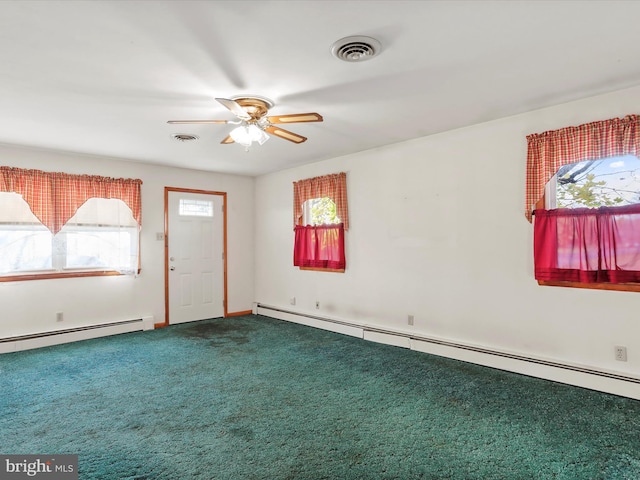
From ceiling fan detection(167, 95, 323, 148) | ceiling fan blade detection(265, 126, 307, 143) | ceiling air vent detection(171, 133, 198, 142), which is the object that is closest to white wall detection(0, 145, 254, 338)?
ceiling air vent detection(171, 133, 198, 142)

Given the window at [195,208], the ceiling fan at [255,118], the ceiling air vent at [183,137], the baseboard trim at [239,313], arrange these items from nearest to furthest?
1. the ceiling fan at [255,118]
2. the ceiling air vent at [183,137]
3. the window at [195,208]
4. the baseboard trim at [239,313]

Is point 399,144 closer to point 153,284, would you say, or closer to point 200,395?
point 200,395

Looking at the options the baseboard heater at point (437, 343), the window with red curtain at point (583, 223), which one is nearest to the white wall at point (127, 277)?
the baseboard heater at point (437, 343)

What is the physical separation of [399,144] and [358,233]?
1.25 metres

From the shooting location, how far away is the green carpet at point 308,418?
209 centimetres

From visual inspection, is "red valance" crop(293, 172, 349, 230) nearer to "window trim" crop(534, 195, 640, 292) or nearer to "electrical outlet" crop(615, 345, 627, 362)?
"window trim" crop(534, 195, 640, 292)

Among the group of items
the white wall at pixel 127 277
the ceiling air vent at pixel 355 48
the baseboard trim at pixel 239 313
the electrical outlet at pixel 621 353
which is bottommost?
the baseboard trim at pixel 239 313

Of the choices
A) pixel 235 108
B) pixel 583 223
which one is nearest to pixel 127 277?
pixel 235 108

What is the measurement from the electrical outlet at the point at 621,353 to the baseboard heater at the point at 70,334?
541 centimetres

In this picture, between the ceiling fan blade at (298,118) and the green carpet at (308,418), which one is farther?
the ceiling fan blade at (298,118)

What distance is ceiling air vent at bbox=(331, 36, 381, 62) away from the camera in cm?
223

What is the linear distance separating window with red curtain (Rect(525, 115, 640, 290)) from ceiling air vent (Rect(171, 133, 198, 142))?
3.41 metres

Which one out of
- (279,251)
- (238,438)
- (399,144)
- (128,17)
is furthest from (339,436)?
(279,251)

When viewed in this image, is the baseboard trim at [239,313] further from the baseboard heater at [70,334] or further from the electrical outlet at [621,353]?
the electrical outlet at [621,353]
